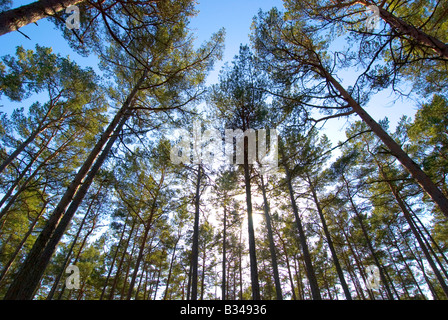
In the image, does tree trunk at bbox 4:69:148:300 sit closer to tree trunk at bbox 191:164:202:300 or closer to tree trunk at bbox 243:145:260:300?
tree trunk at bbox 243:145:260:300

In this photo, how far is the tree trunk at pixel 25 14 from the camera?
2.70 m

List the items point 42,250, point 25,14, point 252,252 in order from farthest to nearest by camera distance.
Result: 1. point 252,252
2. point 42,250
3. point 25,14

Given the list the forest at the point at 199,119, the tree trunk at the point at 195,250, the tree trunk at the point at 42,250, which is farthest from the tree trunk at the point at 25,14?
the tree trunk at the point at 195,250

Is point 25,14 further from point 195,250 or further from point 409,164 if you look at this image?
point 195,250

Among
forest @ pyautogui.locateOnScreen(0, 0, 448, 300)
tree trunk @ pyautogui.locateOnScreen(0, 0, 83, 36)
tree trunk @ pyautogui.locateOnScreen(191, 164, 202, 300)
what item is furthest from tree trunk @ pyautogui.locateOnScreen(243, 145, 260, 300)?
tree trunk @ pyautogui.locateOnScreen(0, 0, 83, 36)

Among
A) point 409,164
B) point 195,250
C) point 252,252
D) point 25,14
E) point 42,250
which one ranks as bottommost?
point 42,250

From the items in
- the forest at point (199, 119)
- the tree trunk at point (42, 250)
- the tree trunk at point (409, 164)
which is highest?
the forest at point (199, 119)

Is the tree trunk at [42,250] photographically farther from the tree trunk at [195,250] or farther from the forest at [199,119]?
the tree trunk at [195,250]

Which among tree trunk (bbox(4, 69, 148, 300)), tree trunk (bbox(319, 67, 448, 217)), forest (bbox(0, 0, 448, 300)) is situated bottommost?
tree trunk (bbox(4, 69, 148, 300))

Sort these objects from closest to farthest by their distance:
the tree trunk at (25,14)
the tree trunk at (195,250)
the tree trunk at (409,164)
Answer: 1. the tree trunk at (25,14)
2. the tree trunk at (409,164)
3. the tree trunk at (195,250)

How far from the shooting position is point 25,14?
2846mm

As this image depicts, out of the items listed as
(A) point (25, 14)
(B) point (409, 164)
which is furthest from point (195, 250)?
(A) point (25, 14)

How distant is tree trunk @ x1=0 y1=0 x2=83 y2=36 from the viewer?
106 inches
